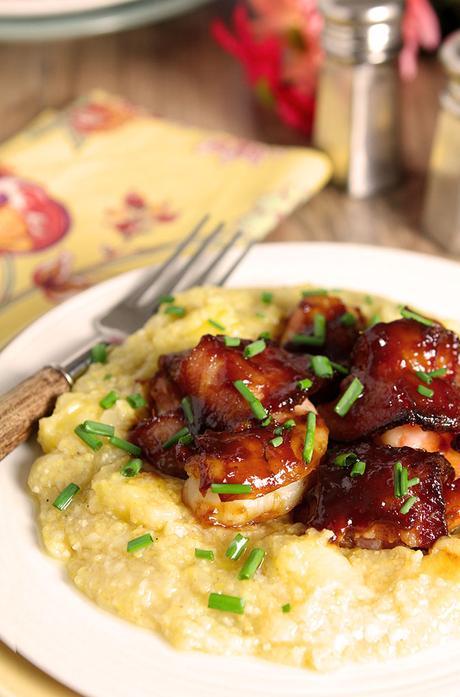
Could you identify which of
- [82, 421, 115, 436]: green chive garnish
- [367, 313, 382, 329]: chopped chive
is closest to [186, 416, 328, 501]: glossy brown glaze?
[82, 421, 115, 436]: green chive garnish

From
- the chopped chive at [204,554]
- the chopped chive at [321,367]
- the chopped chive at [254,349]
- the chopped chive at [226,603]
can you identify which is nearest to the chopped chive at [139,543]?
the chopped chive at [204,554]

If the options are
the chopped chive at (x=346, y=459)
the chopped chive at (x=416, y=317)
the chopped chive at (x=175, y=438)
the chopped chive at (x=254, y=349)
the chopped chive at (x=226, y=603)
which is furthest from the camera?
the chopped chive at (x=416, y=317)

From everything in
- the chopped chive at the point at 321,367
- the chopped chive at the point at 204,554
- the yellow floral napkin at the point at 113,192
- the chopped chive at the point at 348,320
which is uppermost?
the chopped chive at the point at 321,367

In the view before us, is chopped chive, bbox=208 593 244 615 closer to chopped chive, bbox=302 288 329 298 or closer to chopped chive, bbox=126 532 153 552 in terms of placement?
chopped chive, bbox=126 532 153 552

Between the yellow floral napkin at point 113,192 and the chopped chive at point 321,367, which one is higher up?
the chopped chive at point 321,367

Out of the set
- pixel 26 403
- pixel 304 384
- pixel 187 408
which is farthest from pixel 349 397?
pixel 26 403

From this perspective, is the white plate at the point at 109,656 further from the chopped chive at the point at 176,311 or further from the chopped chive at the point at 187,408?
the chopped chive at the point at 176,311

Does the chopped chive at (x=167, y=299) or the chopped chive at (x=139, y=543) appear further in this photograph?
the chopped chive at (x=167, y=299)
